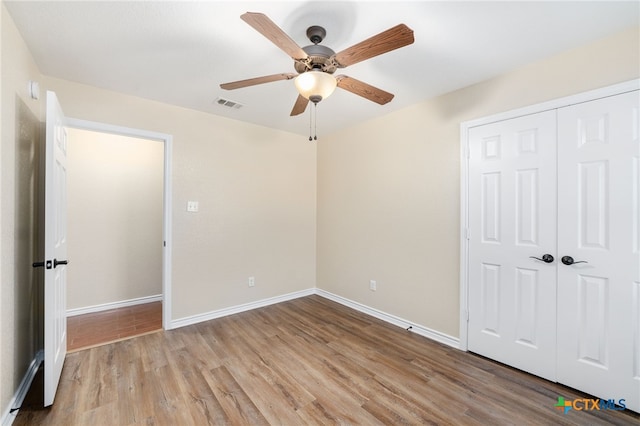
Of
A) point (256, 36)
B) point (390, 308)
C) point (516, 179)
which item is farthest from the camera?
point (390, 308)

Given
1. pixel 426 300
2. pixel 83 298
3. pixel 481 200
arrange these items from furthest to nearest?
pixel 83 298 < pixel 426 300 < pixel 481 200

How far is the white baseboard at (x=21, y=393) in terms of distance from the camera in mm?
1618

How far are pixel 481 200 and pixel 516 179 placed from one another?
317 mm

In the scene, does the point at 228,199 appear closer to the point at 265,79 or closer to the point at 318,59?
the point at 265,79

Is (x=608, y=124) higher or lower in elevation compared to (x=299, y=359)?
higher

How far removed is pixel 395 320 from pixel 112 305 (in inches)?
147

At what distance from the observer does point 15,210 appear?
179 cm

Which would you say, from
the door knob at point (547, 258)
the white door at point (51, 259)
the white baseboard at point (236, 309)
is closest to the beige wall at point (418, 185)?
the white baseboard at point (236, 309)

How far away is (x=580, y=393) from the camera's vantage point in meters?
1.96

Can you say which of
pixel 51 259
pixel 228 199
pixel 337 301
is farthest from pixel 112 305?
pixel 337 301

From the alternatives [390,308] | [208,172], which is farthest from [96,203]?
[390,308]

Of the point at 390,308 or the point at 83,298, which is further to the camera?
the point at 83,298

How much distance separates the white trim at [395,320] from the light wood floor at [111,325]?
2.25m

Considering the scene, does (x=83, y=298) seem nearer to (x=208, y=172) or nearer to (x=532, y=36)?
(x=208, y=172)
